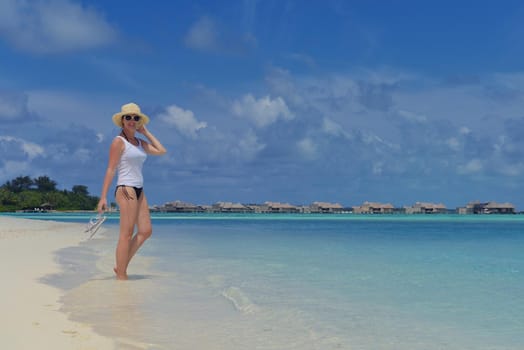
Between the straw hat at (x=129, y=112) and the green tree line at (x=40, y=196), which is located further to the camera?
the green tree line at (x=40, y=196)

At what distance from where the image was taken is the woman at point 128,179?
6789 mm

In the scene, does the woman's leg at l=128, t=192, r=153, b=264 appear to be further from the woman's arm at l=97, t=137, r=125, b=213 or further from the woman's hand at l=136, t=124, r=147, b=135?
the woman's hand at l=136, t=124, r=147, b=135

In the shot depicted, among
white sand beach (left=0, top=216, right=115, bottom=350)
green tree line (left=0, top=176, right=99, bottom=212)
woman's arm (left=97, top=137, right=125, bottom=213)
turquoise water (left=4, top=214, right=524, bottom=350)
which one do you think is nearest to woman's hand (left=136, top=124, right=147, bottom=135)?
woman's arm (left=97, top=137, right=125, bottom=213)

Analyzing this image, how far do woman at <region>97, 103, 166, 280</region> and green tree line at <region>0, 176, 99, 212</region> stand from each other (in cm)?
11378

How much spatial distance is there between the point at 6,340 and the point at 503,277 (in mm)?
7727

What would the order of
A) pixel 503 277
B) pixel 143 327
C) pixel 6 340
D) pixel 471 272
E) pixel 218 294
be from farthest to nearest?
pixel 471 272, pixel 503 277, pixel 218 294, pixel 143 327, pixel 6 340

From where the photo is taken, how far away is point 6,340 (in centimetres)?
387

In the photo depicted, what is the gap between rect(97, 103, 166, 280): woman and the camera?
679 centimetres

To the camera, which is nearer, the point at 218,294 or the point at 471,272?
the point at 218,294

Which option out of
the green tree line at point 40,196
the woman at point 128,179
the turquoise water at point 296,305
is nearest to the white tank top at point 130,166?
the woman at point 128,179

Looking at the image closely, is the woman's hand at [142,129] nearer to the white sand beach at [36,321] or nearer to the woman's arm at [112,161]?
the woman's arm at [112,161]

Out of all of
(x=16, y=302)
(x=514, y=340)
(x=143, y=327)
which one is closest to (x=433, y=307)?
(x=514, y=340)

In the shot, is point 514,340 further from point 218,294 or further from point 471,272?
point 471,272

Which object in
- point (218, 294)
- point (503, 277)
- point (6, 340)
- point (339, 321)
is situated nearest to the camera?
point (6, 340)
